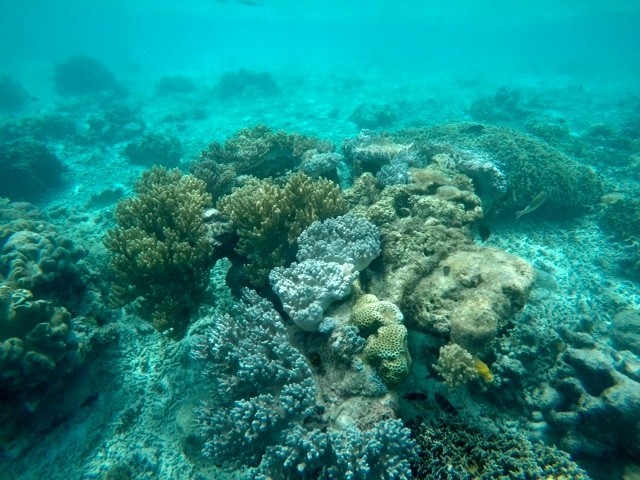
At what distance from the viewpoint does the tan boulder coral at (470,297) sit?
4371 millimetres

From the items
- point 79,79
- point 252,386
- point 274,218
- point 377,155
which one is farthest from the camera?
point 79,79

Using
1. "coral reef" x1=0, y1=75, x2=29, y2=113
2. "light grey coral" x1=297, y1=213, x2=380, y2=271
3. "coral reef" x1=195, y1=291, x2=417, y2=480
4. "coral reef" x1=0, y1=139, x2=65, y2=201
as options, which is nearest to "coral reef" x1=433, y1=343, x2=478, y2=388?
"coral reef" x1=195, y1=291, x2=417, y2=480

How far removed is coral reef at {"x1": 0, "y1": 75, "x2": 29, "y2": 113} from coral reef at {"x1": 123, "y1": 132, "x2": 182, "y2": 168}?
67.3ft

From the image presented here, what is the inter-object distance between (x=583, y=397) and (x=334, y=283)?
3.87 m

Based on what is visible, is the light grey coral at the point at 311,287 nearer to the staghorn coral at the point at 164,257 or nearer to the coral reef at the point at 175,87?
the staghorn coral at the point at 164,257

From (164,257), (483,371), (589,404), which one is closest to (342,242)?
(483,371)

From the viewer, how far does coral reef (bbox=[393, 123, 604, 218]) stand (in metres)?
9.60

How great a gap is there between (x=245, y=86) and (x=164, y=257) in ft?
103

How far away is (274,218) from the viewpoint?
18.6 feet

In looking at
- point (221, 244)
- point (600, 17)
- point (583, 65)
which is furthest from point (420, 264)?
point (600, 17)

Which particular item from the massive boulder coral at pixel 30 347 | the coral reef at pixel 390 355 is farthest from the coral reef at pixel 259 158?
the coral reef at pixel 390 355

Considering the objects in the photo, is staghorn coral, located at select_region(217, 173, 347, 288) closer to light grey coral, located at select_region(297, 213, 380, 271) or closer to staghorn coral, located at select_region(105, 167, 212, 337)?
light grey coral, located at select_region(297, 213, 380, 271)

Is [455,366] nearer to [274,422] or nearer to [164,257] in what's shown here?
[274,422]

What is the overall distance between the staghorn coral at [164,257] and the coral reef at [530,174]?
6691 mm
